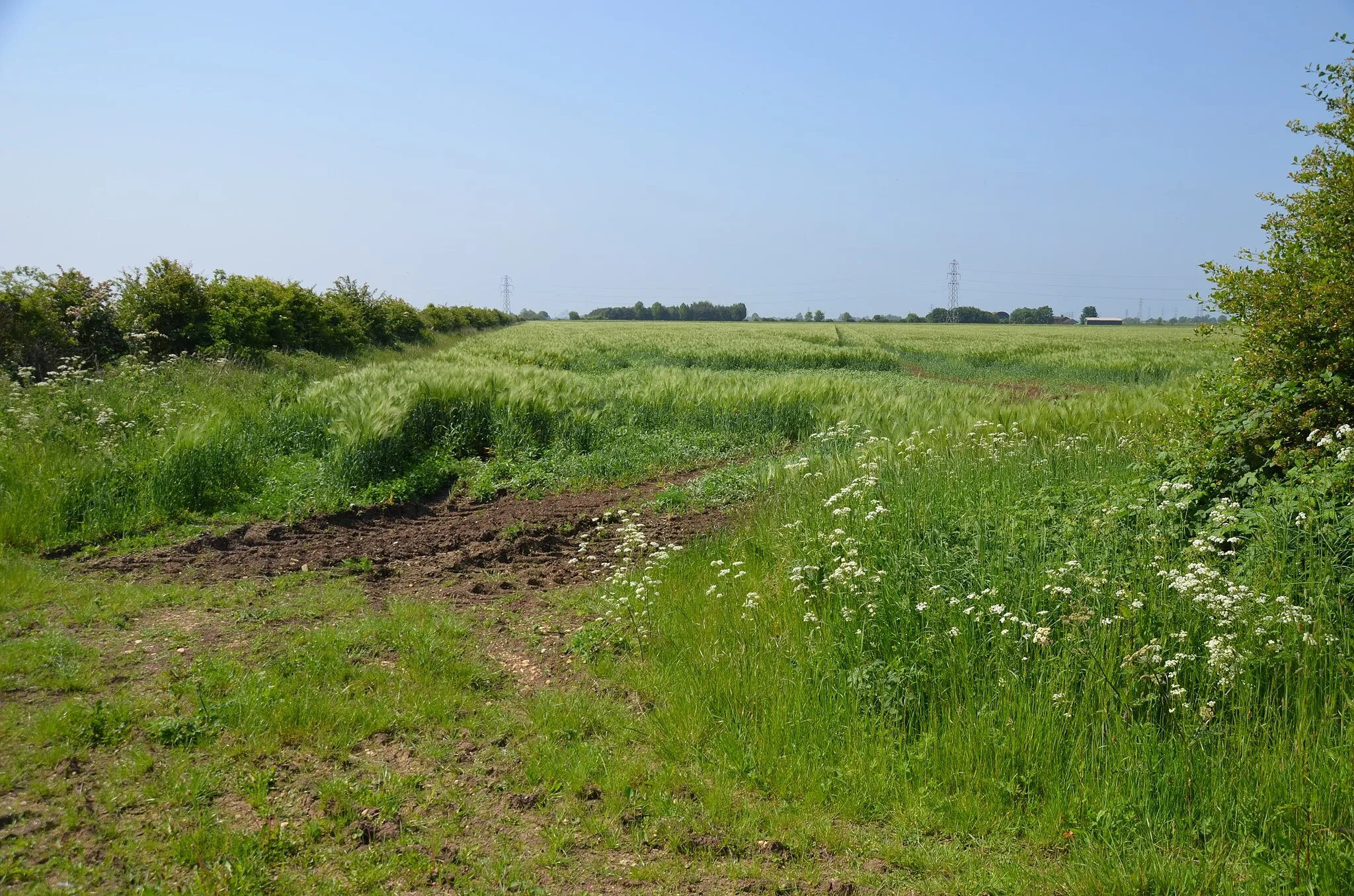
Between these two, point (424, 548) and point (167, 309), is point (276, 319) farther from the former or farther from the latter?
point (424, 548)

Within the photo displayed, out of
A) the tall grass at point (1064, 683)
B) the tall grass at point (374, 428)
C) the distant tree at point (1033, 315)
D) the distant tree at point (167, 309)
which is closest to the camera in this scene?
the tall grass at point (1064, 683)

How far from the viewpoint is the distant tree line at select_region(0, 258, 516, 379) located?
12953 mm

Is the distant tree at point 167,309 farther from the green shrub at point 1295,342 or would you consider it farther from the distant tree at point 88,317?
the green shrub at point 1295,342

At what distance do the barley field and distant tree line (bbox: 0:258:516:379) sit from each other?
7.40m

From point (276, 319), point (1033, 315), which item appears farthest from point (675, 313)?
point (276, 319)

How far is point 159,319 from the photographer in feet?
53.2

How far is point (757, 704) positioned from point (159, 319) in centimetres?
1740

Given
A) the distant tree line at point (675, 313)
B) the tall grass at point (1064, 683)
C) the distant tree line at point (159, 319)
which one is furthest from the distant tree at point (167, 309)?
the distant tree line at point (675, 313)

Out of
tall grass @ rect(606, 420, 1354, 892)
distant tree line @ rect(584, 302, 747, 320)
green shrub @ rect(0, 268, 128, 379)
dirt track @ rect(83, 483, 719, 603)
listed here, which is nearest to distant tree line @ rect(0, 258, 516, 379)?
green shrub @ rect(0, 268, 128, 379)

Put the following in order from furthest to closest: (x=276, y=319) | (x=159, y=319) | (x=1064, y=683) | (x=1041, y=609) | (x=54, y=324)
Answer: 1. (x=276, y=319)
2. (x=159, y=319)
3. (x=54, y=324)
4. (x=1041, y=609)
5. (x=1064, y=683)

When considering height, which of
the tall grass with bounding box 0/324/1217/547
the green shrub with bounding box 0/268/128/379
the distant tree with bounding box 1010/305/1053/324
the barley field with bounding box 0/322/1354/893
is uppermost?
the distant tree with bounding box 1010/305/1053/324

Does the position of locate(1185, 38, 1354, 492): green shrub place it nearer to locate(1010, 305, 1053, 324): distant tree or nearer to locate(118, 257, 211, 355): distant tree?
locate(118, 257, 211, 355): distant tree

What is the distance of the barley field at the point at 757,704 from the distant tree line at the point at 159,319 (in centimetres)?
740

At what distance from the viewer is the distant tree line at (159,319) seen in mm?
12953
